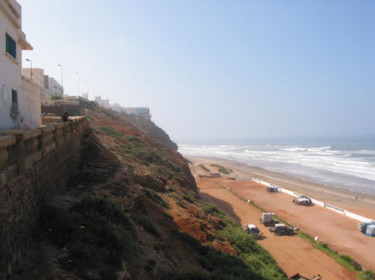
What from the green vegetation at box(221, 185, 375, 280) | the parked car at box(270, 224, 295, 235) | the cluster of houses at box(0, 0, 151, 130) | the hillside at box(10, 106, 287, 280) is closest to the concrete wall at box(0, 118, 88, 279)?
the hillside at box(10, 106, 287, 280)

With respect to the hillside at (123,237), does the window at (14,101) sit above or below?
above

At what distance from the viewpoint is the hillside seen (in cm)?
611

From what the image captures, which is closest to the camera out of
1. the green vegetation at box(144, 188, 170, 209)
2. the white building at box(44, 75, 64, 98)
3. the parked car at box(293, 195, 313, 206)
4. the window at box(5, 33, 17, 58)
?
the window at box(5, 33, 17, 58)

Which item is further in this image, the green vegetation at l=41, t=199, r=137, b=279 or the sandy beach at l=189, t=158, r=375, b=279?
the sandy beach at l=189, t=158, r=375, b=279

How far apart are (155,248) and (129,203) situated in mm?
2560

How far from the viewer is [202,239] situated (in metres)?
12.5

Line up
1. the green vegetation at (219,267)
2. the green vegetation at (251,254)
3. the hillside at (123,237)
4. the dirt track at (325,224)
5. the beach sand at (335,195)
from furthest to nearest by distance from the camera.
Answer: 1. the beach sand at (335,195)
2. the dirt track at (325,224)
3. the green vegetation at (251,254)
4. the green vegetation at (219,267)
5. the hillside at (123,237)

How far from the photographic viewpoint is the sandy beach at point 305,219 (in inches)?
675

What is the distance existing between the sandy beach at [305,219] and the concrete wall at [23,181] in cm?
1262

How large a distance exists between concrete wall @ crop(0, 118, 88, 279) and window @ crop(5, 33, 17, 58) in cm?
445

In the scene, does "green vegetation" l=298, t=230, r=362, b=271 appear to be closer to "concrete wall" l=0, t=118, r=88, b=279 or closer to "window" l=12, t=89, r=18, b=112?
"concrete wall" l=0, t=118, r=88, b=279

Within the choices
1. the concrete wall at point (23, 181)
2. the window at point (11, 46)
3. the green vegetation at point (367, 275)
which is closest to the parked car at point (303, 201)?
the green vegetation at point (367, 275)

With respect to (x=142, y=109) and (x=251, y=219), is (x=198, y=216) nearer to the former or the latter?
(x=251, y=219)

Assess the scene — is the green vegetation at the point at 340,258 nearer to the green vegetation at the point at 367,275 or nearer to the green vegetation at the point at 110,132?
the green vegetation at the point at 367,275
